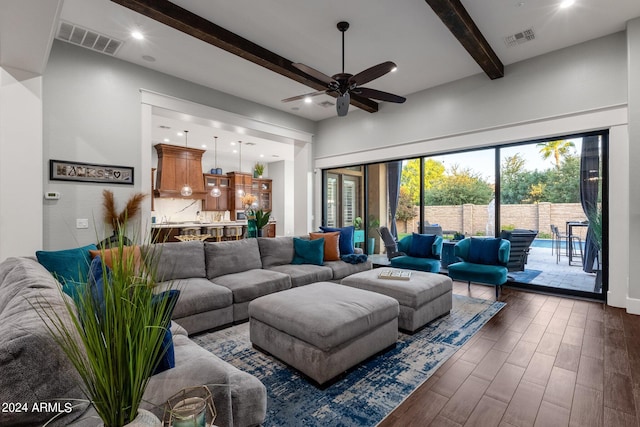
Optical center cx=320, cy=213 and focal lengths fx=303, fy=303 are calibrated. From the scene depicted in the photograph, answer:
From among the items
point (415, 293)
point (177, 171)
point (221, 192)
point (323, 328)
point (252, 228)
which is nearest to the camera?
point (323, 328)

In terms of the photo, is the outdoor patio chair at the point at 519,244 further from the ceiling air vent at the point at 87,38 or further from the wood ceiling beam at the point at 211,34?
the ceiling air vent at the point at 87,38

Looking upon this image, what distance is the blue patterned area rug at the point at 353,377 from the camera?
187cm

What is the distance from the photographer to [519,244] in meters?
4.72

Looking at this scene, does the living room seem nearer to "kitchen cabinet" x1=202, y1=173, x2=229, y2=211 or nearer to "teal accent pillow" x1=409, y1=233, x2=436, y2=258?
"teal accent pillow" x1=409, y1=233, x2=436, y2=258

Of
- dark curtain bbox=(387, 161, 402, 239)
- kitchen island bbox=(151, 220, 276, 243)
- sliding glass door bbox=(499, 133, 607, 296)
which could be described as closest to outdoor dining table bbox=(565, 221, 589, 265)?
sliding glass door bbox=(499, 133, 607, 296)

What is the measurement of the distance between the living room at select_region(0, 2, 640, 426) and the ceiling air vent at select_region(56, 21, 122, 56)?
0.18m

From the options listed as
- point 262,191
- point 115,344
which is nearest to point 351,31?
point 115,344

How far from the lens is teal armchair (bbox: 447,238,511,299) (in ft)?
13.2

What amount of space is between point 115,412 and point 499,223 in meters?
5.37

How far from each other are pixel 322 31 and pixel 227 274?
127 inches

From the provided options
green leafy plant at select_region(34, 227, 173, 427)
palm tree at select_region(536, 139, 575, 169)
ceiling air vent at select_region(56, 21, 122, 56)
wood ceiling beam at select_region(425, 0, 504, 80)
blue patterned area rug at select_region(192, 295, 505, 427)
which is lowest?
blue patterned area rug at select_region(192, 295, 505, 427)

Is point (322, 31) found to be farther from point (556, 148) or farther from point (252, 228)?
point (556, 148)

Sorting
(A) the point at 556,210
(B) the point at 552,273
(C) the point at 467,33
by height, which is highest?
(C) the point at 467,33

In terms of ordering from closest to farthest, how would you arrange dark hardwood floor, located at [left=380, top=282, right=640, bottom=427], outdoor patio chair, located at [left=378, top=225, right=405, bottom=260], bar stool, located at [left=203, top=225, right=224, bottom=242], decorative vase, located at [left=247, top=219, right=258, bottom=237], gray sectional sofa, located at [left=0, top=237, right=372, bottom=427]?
gray sectional sofa, located at [left=0, top=237, right=372, bottom=427] → dark hardwood floor, located at [left=380, top=282, right=640, bottom=427] → decorative vase, located at [left=247, top=219, right=258, bottom=237] → outdoor patio chair, located at [left=378, top=225, right=405, bottom=260] → bar stool, located at [left=203, top=225, right=224, bottom=242]
